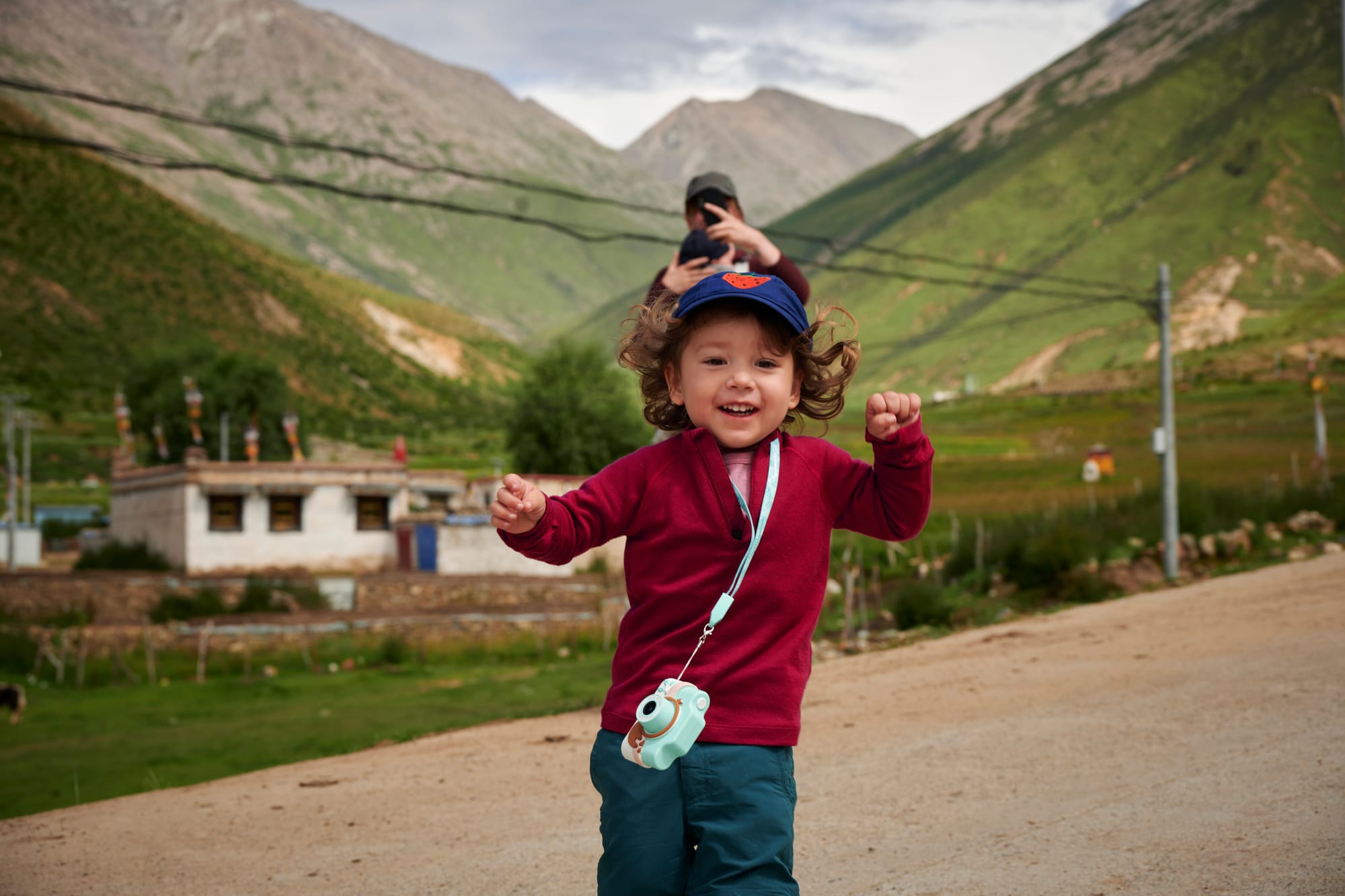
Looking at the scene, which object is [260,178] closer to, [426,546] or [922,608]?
[922,608]

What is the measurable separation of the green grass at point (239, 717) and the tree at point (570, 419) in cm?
3484

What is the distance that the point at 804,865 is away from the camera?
5.06 m

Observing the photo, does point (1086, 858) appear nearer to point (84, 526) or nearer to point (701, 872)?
point (701, 872)

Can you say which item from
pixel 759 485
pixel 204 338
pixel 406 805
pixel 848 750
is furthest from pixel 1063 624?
pixel 204 338

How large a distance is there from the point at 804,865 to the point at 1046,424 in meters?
84.9

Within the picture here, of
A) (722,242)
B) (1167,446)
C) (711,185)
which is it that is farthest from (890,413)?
(1167,446)

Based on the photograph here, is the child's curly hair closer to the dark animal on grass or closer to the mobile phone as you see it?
the mobile phone

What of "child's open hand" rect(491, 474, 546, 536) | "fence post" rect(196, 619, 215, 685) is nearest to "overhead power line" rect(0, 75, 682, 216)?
"child's open hand" rect(491, 474, 546, 536)

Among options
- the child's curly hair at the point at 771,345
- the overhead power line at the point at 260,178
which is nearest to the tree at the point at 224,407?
the overhead power line at the point at 260,178

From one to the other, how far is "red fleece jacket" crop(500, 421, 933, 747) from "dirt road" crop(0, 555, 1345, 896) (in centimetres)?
180

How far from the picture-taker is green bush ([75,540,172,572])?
51.6 meters

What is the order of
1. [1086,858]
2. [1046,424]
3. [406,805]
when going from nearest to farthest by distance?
[1086,858], [406,805], [1046,424]

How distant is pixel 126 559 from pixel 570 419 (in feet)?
A: 80.1

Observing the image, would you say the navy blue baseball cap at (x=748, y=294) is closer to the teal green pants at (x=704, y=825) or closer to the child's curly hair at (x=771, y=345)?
the child's curly hair at (x=771, y=345)
